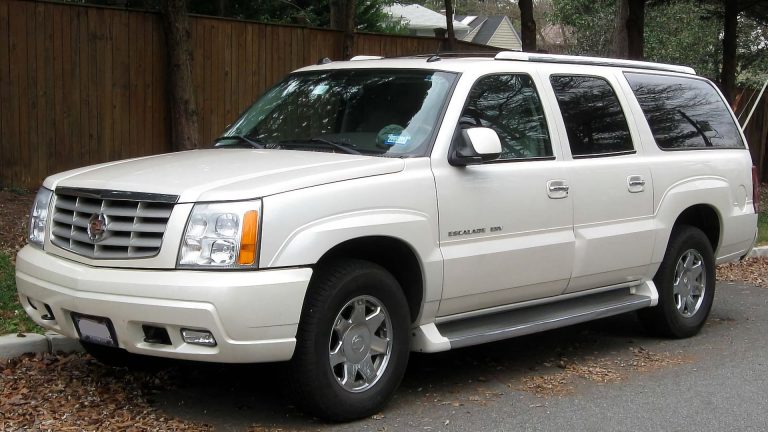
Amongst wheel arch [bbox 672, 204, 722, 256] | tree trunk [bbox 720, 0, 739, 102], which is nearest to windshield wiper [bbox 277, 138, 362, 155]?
wheel arch [bbox 672, 204, 722, 256]

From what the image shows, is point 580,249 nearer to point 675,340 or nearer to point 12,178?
point 675,340

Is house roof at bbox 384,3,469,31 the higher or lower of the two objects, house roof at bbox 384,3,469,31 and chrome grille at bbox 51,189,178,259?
the higher

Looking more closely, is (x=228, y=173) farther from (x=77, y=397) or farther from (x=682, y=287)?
(x=682, y=287)

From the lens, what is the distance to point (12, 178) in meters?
10.9

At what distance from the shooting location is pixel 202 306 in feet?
15.3

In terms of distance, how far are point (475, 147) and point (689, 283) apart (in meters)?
2.99

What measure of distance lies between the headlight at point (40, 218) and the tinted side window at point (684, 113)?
13.8 feet

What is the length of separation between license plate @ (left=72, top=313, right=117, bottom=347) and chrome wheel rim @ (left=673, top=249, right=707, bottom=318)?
441 centimetres

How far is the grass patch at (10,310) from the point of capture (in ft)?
21.4

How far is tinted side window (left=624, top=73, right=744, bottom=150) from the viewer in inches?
292

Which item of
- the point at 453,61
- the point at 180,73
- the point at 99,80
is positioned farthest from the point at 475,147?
the point at 99,80

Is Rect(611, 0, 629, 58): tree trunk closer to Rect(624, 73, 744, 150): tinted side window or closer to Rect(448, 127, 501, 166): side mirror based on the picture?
Rect(624, 73, 744, 150): tinted side window

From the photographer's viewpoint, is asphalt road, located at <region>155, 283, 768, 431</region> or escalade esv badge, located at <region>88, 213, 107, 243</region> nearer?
escalade esv badge, located at <region>88, 213, 107, 243</region>

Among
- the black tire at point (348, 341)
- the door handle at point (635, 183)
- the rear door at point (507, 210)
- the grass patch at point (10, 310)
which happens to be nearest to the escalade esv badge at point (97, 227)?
the black tire at point (348, 341)
